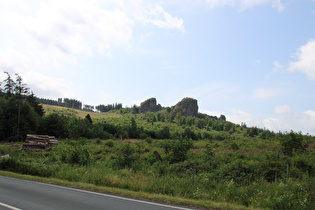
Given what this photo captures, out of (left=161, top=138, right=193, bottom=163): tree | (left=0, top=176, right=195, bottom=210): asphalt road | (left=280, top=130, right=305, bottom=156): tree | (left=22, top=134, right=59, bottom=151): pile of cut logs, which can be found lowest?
(left=22, top=134, right=59, bottom=151): pile of cut logs

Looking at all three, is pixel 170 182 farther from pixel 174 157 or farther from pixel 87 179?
pixel 174 157

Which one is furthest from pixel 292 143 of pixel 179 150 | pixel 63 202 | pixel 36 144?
pixel 36 144

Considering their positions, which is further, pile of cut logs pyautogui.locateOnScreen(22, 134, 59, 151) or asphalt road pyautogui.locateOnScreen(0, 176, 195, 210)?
pile of cut logs pyautogui.locateOnScreen(22, 134, 59, 151)

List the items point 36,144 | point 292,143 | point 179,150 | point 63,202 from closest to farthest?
point 63,202, point 179,150, point 292,143, point 36,144

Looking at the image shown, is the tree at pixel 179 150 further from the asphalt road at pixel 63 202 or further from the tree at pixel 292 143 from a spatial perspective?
the tree at pixel 292 143

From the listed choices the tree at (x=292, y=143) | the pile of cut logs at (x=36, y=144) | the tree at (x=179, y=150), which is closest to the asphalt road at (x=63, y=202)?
the tree at (x=179, y=150)

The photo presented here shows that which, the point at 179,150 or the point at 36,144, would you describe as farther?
the point at 36,144

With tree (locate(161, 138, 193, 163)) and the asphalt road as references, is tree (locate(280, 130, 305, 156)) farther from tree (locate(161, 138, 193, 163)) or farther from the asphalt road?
the asphalt road

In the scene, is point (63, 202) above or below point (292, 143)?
below

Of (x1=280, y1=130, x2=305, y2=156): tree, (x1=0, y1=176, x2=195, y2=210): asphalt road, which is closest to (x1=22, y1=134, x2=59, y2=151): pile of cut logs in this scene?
(x1=0, y1=176, x2=195, y2=210): asphalt road

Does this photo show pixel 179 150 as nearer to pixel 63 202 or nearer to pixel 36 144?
pixel 63 202

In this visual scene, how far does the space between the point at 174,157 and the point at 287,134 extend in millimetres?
13081

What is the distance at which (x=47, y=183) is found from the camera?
12102 millimetres

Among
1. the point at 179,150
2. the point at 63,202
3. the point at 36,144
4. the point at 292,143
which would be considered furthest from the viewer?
the point at 36,144
